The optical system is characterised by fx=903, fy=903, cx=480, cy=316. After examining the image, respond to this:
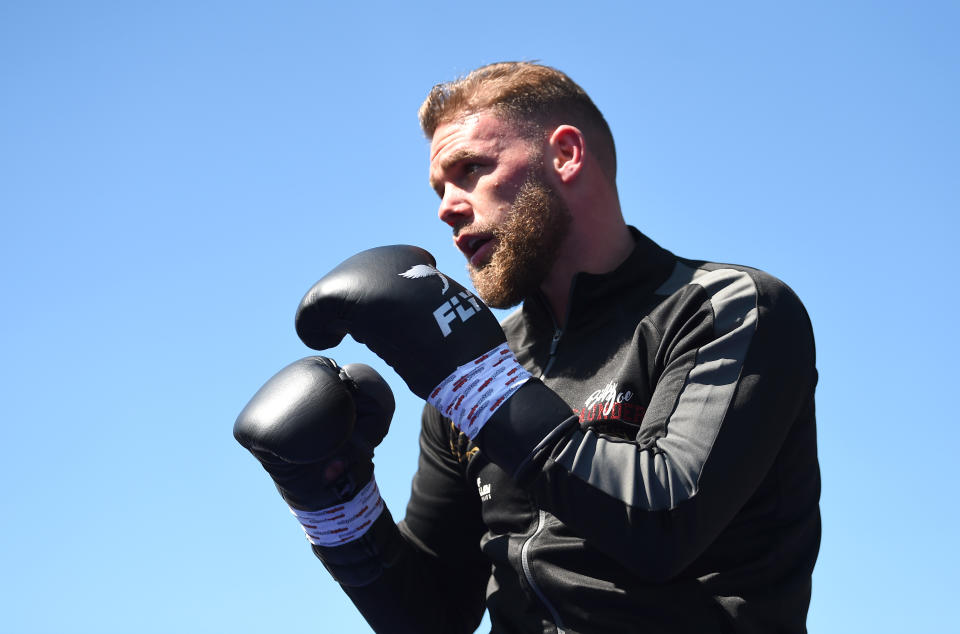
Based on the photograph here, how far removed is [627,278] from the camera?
3494 mm

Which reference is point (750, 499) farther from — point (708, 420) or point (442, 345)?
point (442, 345)

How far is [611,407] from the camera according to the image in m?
3.13

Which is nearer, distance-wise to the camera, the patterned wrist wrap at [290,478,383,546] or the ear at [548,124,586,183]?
the patterned wrist wrap at [290,478,383,546]

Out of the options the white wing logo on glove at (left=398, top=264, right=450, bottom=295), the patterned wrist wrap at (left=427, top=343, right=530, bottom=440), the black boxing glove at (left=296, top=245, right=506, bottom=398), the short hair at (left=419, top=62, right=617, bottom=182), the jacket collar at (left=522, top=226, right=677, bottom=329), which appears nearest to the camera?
the patterned wrist wrap at (left=427, top=343, right=530, bottom=440)

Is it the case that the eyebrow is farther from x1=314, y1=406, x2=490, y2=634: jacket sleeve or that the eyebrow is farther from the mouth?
x1=314, y1=406, x2=490, y2=634: jacket sleeve

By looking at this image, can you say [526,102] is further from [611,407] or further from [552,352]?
[611,407]

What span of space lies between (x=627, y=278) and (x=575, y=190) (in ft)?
1.70

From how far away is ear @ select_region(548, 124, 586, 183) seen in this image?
12.5ft

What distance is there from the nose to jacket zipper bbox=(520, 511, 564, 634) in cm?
126

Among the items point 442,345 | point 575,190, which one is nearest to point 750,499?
point 442,345

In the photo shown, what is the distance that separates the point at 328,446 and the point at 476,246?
105 cm

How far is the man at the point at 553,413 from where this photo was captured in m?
2.69

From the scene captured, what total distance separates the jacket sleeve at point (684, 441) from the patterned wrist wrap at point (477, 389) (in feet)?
0.12

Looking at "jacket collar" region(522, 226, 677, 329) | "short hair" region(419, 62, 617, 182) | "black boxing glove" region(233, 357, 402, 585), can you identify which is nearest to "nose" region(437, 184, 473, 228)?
"short hair" region(419, 62, 617, 182)
